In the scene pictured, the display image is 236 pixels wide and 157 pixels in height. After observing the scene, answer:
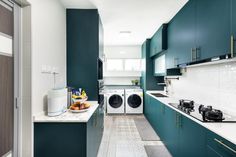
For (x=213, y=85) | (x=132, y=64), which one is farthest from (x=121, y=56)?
(x=213, y=85)

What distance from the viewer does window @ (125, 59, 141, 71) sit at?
237 inches

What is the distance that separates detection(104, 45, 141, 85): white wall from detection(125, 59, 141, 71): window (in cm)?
15

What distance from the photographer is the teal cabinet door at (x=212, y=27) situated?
1.51 meters

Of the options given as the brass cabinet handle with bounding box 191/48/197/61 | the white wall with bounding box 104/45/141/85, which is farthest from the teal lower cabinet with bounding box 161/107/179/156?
the white wall with bounding box 104/45/141/85

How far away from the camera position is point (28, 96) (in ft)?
5.52

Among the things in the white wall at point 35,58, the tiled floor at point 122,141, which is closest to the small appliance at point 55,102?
the white wall at point 35,58

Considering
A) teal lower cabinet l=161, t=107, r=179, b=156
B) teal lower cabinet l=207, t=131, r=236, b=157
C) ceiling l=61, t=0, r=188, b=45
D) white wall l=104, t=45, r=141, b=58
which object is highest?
ceiling l=61, t=0, r=188, b=45

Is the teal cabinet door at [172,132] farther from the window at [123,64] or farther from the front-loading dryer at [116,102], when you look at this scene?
the window at [123,64]

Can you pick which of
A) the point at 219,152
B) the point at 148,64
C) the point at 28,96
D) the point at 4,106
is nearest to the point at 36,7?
the point at 28,96

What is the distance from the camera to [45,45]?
202cm

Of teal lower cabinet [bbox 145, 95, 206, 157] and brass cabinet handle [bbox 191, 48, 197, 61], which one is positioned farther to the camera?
brass cabinet handle [bbox 191, 48, 197, 61]

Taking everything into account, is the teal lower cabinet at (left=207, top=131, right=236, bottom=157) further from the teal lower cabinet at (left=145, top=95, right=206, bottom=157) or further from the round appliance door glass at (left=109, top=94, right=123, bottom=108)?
the round appliance door glass at (left=109, top=94, right=123, bottom=108)

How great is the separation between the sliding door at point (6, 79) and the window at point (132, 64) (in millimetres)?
4686

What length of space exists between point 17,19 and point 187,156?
241cm
